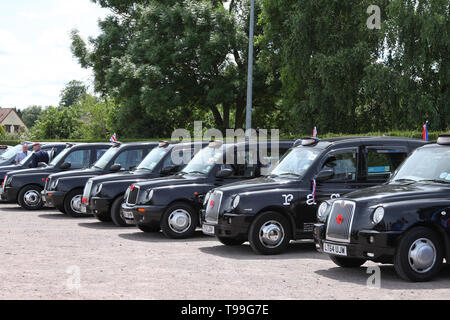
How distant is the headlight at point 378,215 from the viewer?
8.30 metres

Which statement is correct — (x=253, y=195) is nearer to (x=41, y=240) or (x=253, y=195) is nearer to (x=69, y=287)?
(x=69, y=287)

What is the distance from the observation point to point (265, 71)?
3841 cm

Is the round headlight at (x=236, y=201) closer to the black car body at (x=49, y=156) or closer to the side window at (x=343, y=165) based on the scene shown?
the side window at (x=343, y=165)

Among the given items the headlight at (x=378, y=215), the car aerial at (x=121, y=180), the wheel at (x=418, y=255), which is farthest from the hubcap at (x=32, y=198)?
the wheel at (x=418, y=255)

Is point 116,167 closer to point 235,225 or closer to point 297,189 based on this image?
point 235,225

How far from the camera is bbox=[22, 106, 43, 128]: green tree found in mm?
184625

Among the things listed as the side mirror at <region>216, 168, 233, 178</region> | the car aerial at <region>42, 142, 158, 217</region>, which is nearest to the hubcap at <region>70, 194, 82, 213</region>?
the car aerial at <region>42, 142, 158, 217</region>

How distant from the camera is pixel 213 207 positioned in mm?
11242

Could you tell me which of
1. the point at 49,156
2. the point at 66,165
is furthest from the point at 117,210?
the point at 49,156

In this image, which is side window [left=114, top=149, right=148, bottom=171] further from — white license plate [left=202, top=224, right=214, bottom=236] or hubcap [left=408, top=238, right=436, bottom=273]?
hubcap [left=408, top=238, right=436, bottom=273]

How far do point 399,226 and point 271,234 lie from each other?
2.96 metres

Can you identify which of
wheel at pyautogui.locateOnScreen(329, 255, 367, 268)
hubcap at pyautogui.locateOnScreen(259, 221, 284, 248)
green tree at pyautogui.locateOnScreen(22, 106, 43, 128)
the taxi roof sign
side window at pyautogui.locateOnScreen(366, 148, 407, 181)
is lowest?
wheel at pyautogui.locateOnScreen(329, 255, 367, 268)

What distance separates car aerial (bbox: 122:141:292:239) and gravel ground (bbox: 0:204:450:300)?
388 mm
